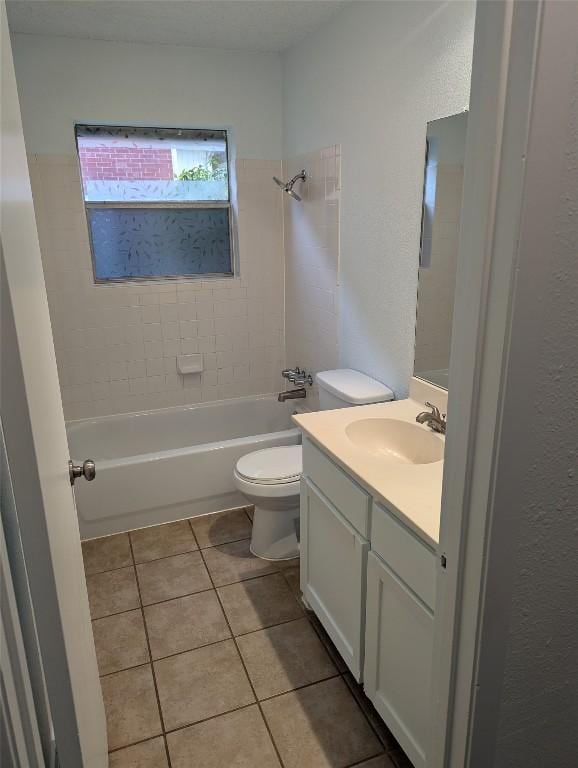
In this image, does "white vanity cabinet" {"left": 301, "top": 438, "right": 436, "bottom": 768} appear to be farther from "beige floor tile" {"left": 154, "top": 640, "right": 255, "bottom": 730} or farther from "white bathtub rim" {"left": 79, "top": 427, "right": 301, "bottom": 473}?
"white bathtub rim" {"left": 79, "top": 427, "right": 301, "bottom": 473}

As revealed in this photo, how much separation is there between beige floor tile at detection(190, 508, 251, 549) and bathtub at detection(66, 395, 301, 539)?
5 centimetres

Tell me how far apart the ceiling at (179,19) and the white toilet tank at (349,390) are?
171cm

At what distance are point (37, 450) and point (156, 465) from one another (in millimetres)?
2055

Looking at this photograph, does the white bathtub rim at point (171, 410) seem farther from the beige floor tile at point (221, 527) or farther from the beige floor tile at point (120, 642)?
the beige floor tile at point (120, 642)

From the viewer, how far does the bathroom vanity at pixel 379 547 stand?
1.40m

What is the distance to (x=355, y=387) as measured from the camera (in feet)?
8.24

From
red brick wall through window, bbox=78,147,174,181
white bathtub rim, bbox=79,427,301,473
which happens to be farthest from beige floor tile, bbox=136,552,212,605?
red brick wall through window, bbox=78,147,174,181

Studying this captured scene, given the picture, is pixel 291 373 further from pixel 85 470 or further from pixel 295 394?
pixel 85 470

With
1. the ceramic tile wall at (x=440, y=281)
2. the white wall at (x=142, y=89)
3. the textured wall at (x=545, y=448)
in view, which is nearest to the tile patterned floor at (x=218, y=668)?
the textured wall at (x=545, y=448)

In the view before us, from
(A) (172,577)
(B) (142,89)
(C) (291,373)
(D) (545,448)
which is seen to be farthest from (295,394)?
(D) (545,448)

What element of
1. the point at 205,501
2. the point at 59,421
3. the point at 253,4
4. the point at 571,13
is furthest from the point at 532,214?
the point at 205,501

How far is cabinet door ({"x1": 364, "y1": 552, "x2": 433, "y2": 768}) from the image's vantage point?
1391 millimetres

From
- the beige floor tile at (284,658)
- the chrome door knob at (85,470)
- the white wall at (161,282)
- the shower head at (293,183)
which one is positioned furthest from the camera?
the shower head at (293,183)

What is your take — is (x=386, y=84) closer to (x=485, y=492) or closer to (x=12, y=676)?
(x=485, y=492)
